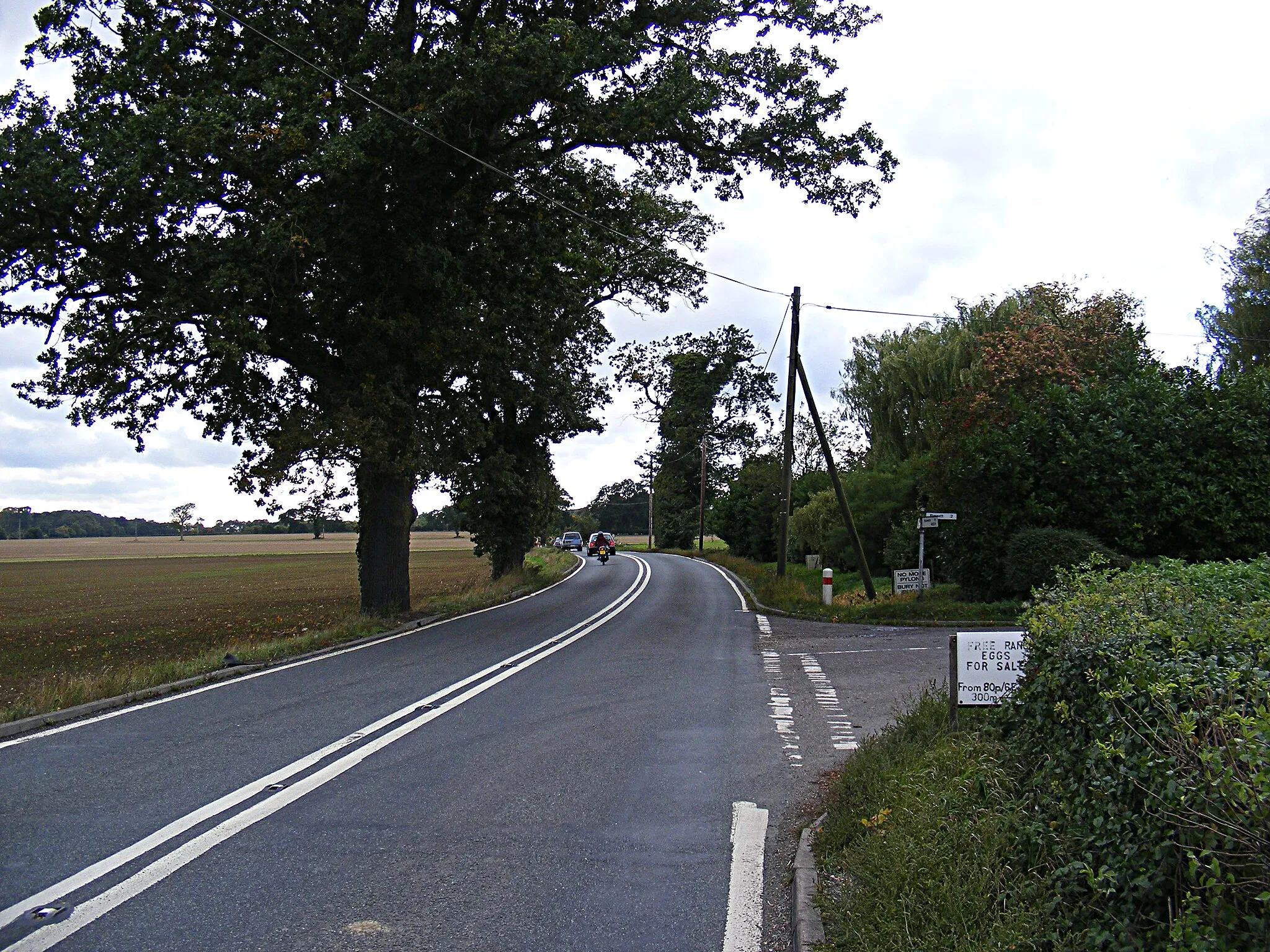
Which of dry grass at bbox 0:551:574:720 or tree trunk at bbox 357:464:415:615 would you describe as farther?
tree trunk at bbox 357:464:415:615

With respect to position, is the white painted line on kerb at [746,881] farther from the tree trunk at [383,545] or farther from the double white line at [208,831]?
the tree trunk at [383,545]

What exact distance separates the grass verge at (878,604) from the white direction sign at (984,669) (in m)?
11.7

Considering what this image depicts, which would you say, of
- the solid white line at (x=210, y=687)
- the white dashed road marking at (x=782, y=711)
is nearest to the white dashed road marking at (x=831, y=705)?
the white dashed road marking at (x=782, y=711)

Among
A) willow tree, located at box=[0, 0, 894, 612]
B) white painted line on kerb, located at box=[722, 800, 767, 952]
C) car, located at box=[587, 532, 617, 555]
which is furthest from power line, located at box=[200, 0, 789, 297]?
car, located at box=[587, 532, 617, 555]

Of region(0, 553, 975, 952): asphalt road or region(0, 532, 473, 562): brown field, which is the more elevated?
region(0, 553, 975, 952): asphalt road

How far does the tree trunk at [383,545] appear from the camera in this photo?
21375mm

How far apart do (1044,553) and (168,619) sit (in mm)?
23959

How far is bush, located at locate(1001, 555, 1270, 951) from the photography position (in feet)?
9.59

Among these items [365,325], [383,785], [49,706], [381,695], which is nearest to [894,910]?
[383,785]

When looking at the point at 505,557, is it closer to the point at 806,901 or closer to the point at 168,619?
the point at 168,619

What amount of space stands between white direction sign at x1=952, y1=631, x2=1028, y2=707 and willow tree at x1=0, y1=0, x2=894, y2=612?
520 inches

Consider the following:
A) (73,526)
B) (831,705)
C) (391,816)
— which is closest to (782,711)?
(831,705)

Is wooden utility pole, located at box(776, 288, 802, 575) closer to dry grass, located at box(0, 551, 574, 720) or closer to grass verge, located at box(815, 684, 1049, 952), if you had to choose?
dry grass, located at box(0, 551, 574, 720)

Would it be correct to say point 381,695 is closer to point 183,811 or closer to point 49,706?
point 49,706
